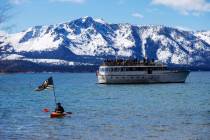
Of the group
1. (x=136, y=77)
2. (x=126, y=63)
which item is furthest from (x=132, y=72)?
(x=126, y=63)

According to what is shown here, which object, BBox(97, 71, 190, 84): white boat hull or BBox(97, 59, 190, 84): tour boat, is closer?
BBox(97, 59, 190, 84): tour boat

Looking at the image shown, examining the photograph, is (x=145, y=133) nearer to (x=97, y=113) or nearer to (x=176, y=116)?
(x=176, y=116)

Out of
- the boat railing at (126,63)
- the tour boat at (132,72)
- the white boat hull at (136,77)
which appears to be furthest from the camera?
the white boat hull at (136,77)

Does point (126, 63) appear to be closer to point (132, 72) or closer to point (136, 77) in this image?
point (132, 72)

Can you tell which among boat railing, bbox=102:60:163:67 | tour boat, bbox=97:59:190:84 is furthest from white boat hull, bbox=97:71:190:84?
boat railing, bbox=102:60:163:67

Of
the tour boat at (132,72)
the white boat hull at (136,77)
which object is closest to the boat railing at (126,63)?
the tour boat at (132,72)

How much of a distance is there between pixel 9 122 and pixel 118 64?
94026 mm

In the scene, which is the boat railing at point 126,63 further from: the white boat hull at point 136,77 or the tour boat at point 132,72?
the white boat hull at point 136,77

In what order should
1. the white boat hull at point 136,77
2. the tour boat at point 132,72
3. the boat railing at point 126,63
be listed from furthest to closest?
the white boat hull at point 136,77 < the tour boat at point 132,72 < the boat railing at point 126,63

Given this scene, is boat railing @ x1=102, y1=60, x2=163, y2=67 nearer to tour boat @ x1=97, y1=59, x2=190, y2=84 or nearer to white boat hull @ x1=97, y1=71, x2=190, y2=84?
tour boat @ x1=97, y1=59, x2=190, y2=84

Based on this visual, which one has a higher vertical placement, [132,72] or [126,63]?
[126,63]

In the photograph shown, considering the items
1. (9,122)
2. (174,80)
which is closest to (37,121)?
(9,122)

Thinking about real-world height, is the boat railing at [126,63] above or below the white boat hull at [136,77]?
above

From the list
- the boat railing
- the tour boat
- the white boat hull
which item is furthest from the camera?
the white boat hull
